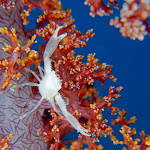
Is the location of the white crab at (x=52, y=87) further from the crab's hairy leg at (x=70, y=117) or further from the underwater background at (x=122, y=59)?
the underwater background at (x=122, y=59)

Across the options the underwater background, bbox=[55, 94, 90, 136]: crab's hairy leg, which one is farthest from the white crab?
the underwater background

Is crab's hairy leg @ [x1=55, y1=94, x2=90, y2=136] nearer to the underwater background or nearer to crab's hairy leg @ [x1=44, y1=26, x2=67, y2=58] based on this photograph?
crab's hairy leg @ [x1=44, y1=26, x2=67, y2=58]

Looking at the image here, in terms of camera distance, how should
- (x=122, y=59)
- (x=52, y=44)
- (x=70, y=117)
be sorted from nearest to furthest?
(x=70, y=117) → (x=52, y=44) → (x=122, y=59)

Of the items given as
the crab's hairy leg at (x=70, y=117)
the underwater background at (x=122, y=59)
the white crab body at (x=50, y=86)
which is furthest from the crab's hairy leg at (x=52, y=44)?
the underwater background at (x=122, y=59)

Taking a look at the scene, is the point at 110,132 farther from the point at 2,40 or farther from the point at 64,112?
the point at 2,40

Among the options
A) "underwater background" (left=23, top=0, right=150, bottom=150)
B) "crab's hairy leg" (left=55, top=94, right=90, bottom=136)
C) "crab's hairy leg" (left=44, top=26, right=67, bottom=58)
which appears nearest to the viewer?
"crab's hairy leg" (left=55, top=94, right=90, bottom=136)

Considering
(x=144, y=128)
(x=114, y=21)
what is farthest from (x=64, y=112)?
(x=144, y=128)

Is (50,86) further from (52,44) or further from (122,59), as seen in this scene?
(122,59)

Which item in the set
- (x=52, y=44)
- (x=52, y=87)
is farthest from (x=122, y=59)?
(x=52, y=87)
